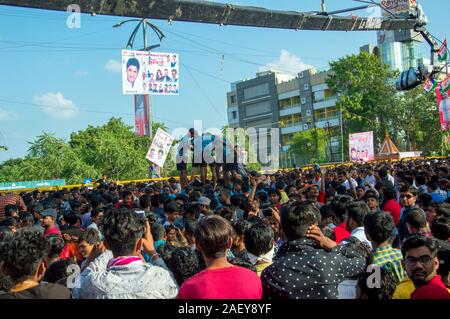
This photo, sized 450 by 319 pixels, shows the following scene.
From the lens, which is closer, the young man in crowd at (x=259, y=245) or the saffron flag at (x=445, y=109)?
the young man in crowd at (x=259, y=245)

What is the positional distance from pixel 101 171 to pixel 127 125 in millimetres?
11663

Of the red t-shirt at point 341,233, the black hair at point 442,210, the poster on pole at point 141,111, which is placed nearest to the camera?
the red t-shirt at point 341,233

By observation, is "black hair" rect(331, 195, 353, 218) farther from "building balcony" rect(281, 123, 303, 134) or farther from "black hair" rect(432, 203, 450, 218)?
"building balcony" rect(281, 123, 303, 134)

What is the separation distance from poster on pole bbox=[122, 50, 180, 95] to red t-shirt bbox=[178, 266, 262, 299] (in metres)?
19.0

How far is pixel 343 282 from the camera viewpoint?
2.84 meters

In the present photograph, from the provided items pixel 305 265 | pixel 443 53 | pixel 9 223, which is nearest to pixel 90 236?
pixel 305 265

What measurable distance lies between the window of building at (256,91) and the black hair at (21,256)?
73.5 m

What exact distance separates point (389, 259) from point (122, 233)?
7.13 ft

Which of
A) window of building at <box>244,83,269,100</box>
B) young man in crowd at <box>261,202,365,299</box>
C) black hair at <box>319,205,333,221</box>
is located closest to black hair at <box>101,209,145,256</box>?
young man in crowd at <box>261,202,365,299</box>

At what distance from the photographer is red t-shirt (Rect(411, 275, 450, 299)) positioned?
274 centimetres

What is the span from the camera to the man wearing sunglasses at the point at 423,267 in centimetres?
281

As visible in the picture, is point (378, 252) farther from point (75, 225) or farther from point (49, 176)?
point (49, 176)

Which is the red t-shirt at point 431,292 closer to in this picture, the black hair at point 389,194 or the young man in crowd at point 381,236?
the young man in crowd at point 381,236

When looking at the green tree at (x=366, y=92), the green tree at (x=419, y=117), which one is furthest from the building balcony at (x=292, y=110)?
the green tree at (x=419, y=117)
